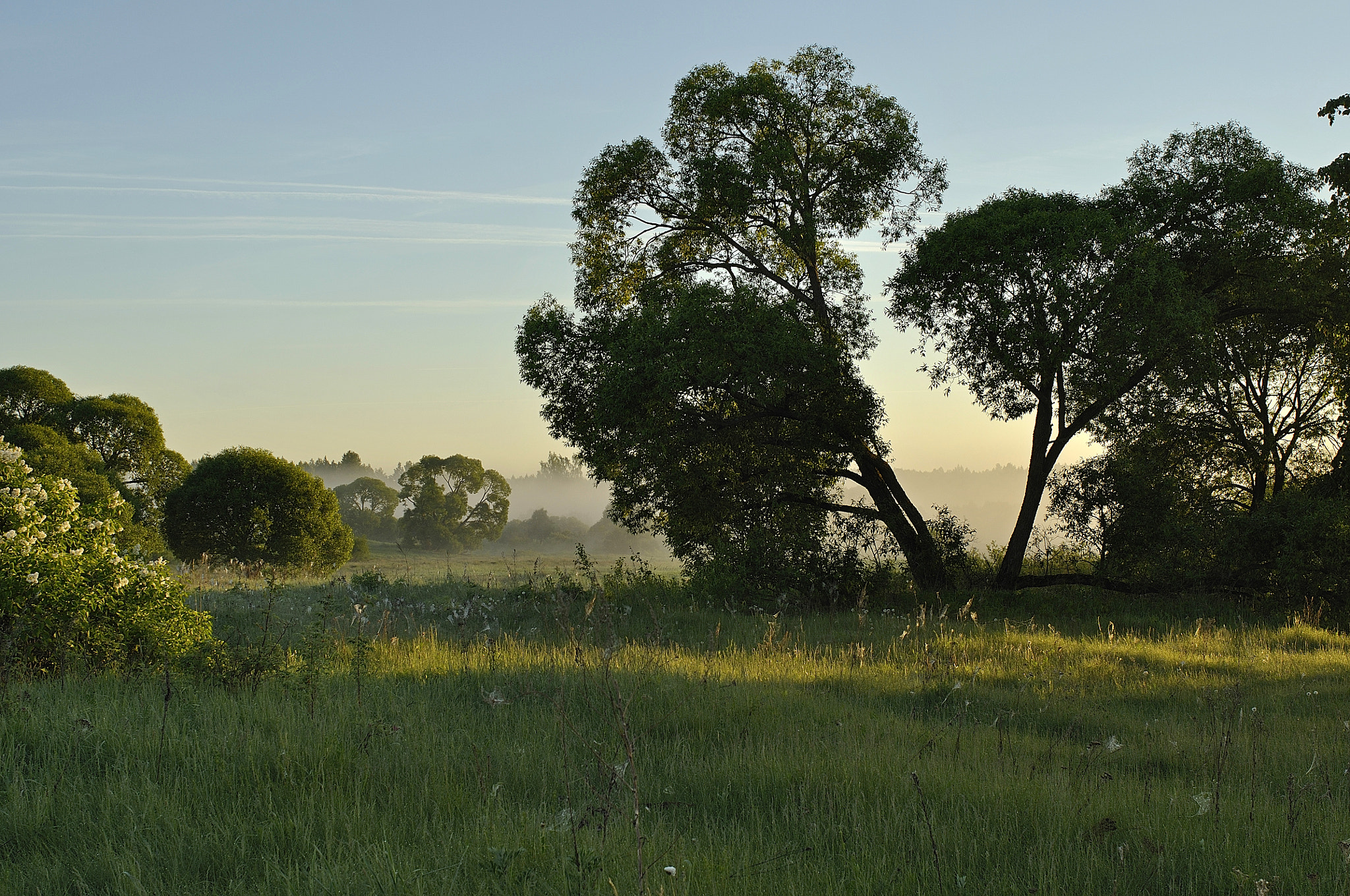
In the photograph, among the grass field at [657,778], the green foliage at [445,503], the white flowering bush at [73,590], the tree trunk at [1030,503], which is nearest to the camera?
the grass field at [657,778]

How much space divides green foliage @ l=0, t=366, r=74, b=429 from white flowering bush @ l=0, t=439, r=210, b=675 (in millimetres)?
29219

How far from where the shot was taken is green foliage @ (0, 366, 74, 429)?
30.4 m

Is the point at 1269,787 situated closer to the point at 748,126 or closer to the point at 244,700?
the point at 244,700

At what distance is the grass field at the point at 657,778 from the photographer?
3.56 m

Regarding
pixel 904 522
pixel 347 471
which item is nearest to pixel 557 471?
pixel 347 471

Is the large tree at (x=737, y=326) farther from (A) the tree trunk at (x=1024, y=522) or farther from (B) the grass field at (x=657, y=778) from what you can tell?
(B) the grass field at (x=657, y=778)

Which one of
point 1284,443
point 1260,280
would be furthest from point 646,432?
point 1284,443

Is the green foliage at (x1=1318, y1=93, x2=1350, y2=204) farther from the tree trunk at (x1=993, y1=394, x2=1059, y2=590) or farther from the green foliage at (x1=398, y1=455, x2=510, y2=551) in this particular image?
the green foliage at (x1=398, y1=455, x2=510, y2=551)

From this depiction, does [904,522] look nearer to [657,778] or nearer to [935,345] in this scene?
[935,345]

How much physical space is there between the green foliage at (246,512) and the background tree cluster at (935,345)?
1720 cm

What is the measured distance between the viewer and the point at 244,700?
19.4 feet

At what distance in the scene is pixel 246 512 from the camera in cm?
2988

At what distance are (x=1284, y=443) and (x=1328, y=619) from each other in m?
5.13

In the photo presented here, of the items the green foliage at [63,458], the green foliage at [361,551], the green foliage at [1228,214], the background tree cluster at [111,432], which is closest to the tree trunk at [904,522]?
the green foliage at [1228,214]
